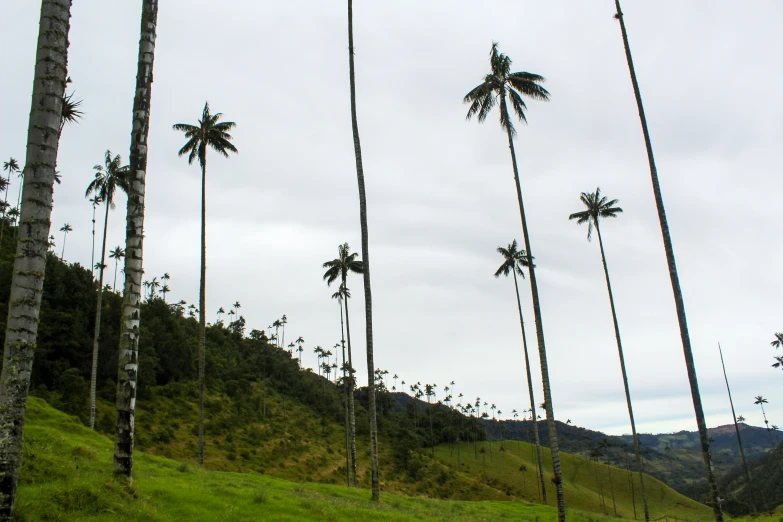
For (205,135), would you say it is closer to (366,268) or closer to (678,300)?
(366,268)

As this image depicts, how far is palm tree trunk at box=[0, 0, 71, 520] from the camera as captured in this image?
7.40 metres

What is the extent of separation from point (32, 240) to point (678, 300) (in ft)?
63.9

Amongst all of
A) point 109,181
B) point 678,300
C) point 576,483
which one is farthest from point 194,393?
point 576,483

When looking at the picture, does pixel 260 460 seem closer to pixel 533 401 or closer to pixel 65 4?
pixel 533 401

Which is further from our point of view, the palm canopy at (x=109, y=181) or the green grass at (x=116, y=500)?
the palm canopy at (x=109, y=181)

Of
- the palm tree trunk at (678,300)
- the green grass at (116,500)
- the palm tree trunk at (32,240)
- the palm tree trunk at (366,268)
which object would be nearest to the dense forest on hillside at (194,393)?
the palm tree trunk at (366,268)

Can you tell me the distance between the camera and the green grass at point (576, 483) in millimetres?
92438

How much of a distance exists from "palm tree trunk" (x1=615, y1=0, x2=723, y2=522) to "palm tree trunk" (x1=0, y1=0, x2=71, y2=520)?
18.5m

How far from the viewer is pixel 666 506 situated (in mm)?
101000

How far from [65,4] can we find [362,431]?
8738 centimetres

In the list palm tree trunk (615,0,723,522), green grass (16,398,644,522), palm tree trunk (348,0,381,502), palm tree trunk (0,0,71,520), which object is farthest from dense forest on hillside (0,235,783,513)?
palm tree trunk (615,0,723,522)

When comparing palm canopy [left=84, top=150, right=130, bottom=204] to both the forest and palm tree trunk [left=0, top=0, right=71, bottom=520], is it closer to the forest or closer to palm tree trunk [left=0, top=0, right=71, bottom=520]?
the forest

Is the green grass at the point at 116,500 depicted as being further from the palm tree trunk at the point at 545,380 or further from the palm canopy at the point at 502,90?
the palm canopy at the point at 502,90

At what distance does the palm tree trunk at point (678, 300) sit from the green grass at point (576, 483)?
74624mm
